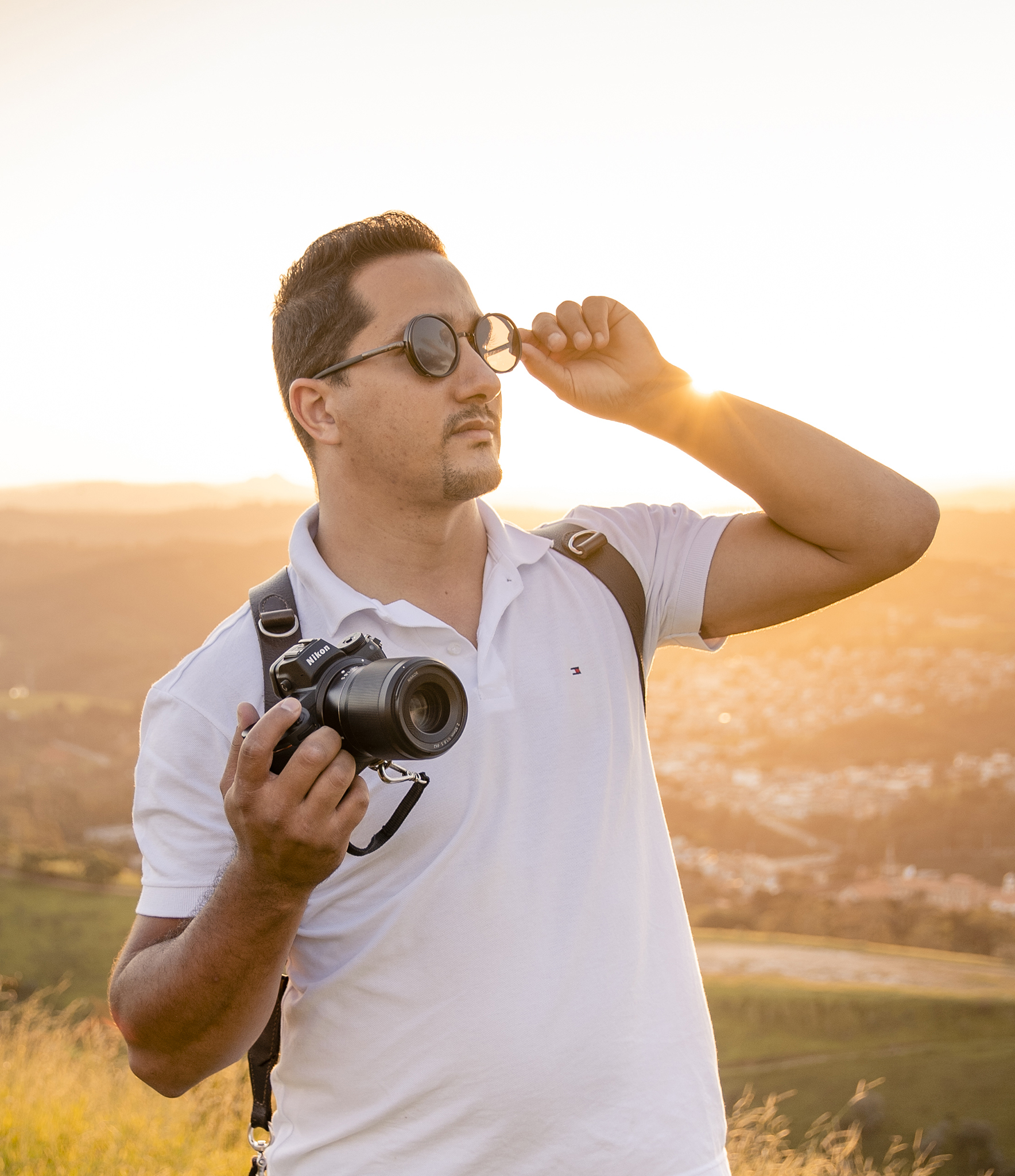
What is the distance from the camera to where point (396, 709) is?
1.55 m

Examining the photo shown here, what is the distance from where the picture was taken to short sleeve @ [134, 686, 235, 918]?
70.6 inches

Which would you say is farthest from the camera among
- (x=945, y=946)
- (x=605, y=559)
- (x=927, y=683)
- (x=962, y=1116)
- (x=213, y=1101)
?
(x=927, y=683)

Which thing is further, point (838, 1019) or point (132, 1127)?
point (838, 1019)

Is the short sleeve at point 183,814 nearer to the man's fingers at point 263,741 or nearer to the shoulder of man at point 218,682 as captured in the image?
the shoulder of man at point 218,682

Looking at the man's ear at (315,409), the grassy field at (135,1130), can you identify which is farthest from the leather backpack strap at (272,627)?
the grassy field at (135,1130)

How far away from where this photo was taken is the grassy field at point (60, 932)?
2168 cm

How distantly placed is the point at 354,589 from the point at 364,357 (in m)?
0.56

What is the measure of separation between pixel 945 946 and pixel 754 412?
32.6m

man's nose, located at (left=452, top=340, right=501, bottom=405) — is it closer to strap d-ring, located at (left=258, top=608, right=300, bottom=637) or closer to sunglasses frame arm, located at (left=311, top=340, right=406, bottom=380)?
sunglasses frame arm, located at (left=311, top=340, right=406, bottom=380)

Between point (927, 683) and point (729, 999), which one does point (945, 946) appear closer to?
point (729, 999)

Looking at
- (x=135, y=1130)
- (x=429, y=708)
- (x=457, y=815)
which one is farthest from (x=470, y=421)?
(x=135, y=1130)

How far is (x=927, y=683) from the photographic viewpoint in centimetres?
5647

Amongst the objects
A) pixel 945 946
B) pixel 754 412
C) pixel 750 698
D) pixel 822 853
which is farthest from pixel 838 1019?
pixel 750 698

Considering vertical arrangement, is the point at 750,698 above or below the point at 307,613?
below
